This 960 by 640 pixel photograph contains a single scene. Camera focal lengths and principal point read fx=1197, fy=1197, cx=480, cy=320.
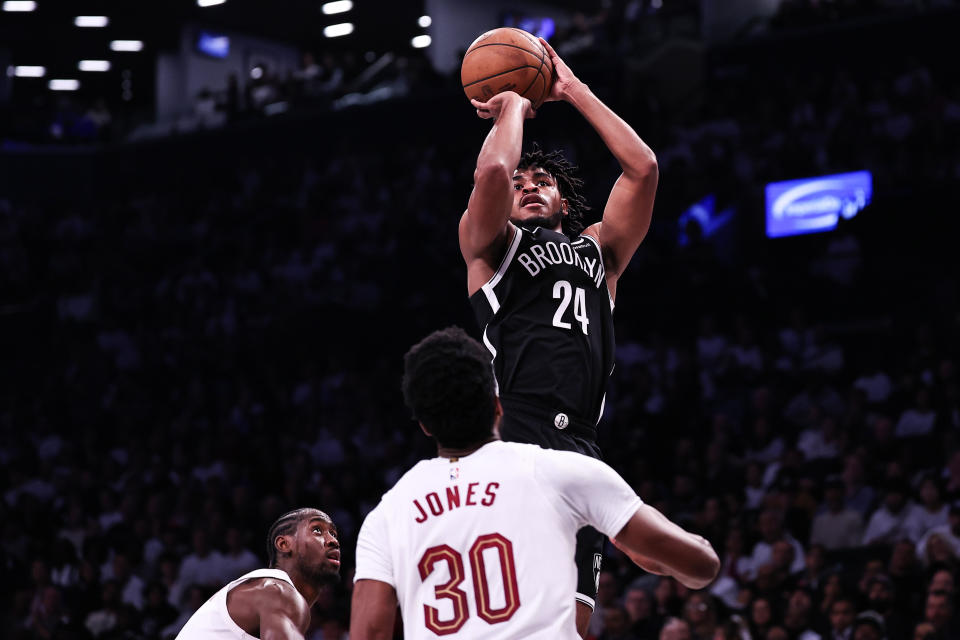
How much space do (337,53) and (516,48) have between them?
24964 mm

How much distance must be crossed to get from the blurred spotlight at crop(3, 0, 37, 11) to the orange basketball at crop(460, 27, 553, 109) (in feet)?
73.2

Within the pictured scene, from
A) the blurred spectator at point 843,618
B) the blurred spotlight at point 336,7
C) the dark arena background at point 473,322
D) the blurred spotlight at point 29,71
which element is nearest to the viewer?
the blurred spectator at point 843,618

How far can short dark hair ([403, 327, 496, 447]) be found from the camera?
284cm

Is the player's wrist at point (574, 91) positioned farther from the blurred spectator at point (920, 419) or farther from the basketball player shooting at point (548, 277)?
the blurred spectator at point (920, 419)

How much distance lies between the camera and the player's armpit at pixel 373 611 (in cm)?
288

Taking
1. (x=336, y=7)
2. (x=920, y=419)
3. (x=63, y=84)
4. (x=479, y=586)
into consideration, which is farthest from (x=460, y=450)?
(x=63, y=84)

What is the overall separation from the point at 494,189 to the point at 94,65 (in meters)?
26.4

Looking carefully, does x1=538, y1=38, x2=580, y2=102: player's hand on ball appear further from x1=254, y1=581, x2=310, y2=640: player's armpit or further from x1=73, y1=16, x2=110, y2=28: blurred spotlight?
x1=73, y1=16, x2=110, y2=28: blurred spotlight

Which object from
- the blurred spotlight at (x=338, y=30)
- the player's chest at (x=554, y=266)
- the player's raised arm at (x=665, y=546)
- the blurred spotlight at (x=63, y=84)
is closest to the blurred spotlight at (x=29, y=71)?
the blurred spotlight at (x=63, y=84)

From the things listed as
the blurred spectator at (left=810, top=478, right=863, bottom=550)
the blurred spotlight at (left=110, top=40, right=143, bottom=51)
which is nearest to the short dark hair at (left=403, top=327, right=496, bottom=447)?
the blurred spectator at (left=810, top=478, right=863, bottom=550)

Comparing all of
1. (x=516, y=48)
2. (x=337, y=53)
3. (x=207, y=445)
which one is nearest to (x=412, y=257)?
(x=207, y=445)

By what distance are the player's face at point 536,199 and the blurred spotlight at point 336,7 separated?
21.7 meters

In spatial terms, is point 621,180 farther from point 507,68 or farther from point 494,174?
point 494,174

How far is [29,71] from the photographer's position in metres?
28.4
